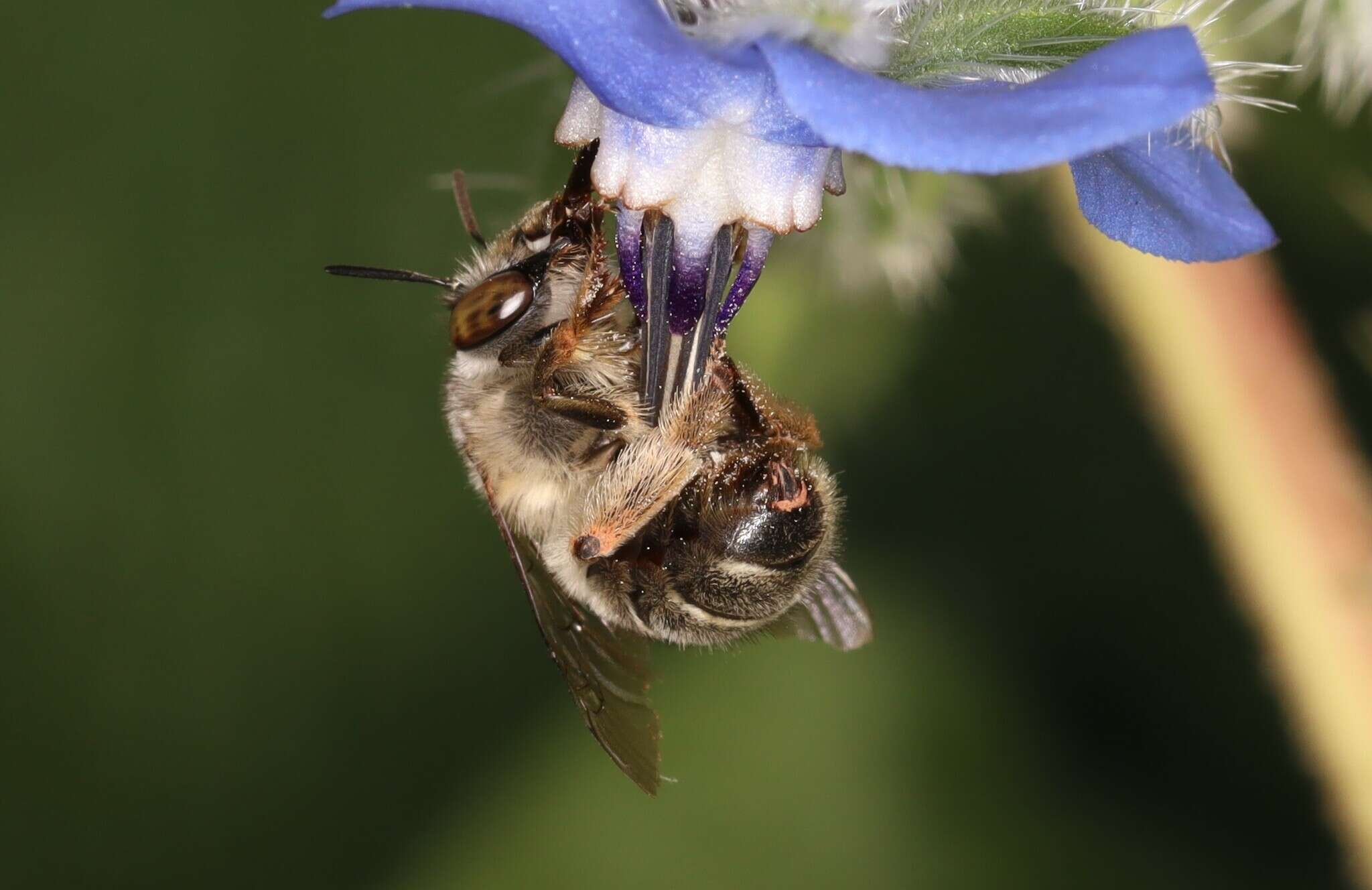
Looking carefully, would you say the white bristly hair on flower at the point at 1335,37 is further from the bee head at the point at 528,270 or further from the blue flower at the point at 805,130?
the bee head at the point at 528,270

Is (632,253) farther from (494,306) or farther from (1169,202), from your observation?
(1169,202)

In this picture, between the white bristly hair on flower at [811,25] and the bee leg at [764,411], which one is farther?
the bee leg at [764,411]

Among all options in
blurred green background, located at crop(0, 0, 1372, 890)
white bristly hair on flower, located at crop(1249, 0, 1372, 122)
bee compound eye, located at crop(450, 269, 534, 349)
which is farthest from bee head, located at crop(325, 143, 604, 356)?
blurred green background, located at crop(0, 0, 1372, 890)

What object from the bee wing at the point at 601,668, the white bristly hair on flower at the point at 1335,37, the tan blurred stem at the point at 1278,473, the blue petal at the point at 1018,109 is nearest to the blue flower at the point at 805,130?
the blue petal at the point at 1018,109

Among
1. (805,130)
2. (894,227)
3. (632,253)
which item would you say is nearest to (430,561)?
(894,227)

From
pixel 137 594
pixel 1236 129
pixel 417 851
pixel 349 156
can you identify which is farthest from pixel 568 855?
pixel 1236 129

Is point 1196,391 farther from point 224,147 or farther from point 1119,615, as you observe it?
point 224,147
